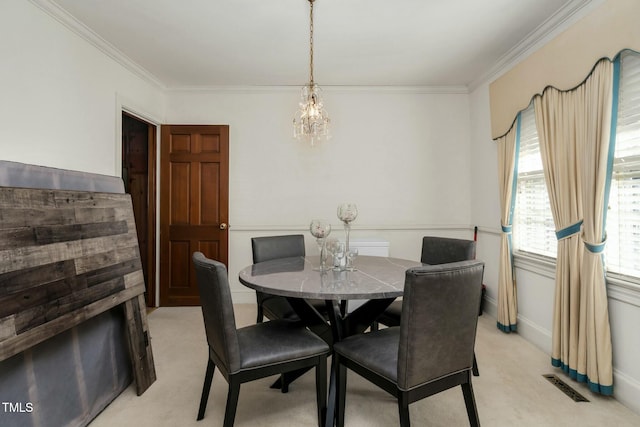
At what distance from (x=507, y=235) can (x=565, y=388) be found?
1.35 m

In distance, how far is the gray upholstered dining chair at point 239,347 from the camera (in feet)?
5.00

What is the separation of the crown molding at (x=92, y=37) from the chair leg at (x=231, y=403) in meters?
2.71

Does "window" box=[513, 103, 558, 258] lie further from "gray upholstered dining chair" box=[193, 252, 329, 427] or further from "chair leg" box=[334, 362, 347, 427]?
"gray upholstered dining chair" box=[193, 252, 329, 427]

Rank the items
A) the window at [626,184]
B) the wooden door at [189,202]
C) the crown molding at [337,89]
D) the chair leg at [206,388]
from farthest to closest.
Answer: the crown molding at [337,89] < the wooden door at [189,202] < the window at [626,184] < the chair leg at [206,388]

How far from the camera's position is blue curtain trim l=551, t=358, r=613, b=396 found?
198 centimetres

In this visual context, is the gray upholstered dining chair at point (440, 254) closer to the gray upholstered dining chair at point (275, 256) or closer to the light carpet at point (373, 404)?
the light carpet at point (373, 404)

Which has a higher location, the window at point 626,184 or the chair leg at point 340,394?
the window at point 626,184

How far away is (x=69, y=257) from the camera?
67.0 inches

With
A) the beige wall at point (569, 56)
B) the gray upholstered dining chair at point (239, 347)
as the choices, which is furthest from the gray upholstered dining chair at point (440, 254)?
the beige wall at point (569, 56)

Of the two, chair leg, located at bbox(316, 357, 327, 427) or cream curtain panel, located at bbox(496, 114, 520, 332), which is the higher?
cream curtain panel, located at bbox(496, 114, 520, 332)

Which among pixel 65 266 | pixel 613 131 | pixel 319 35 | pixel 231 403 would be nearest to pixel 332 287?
pixel 231 403

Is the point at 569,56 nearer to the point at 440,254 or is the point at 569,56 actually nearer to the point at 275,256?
the point at 440,254

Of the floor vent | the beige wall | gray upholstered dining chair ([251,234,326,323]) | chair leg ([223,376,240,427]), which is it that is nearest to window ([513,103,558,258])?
the beige wall

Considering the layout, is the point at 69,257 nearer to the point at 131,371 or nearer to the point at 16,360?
the point at 16,360
